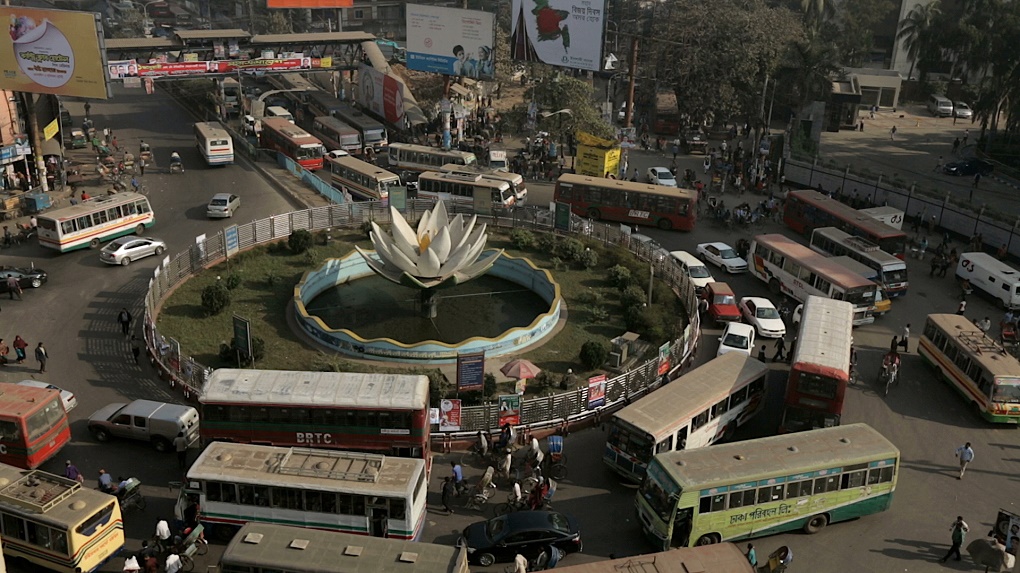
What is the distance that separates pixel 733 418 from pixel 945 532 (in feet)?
23.9

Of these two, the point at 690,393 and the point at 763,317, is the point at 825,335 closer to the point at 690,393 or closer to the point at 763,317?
the point at 763,317

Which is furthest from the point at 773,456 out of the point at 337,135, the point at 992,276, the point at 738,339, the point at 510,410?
the point at 337,135

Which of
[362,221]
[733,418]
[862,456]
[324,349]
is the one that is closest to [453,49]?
[362,221]

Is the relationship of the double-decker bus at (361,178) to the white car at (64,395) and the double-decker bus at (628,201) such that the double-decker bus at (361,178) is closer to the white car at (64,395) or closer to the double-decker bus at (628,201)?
the double-decker bus at (628,201)

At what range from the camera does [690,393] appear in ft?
96.1

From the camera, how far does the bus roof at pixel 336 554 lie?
20828mm

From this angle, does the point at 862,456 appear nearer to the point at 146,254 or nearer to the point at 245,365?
the point at 245,365

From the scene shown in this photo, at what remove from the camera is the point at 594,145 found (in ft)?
195

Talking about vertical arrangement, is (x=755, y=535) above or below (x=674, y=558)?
below

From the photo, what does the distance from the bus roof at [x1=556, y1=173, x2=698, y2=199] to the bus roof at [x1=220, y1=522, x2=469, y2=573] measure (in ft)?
112

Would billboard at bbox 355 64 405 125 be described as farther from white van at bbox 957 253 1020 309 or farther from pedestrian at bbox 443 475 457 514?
pedestrian at bbox 443 475 457 514

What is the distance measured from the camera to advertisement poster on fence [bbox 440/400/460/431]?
96.6ft

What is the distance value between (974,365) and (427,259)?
2139 centimetres

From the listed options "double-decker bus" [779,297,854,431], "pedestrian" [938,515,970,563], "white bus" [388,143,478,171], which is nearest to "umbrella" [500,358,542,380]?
"double-decker bus" [779,297,854,431]
